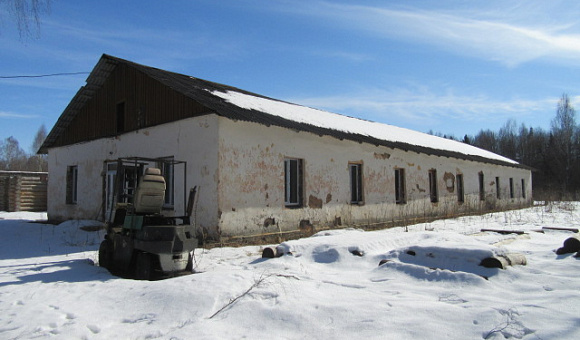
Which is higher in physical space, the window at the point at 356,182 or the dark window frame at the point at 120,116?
the dark window frame at the point at 120,116

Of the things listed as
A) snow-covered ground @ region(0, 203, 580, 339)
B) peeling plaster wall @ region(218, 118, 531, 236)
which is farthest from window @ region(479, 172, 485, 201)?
snow-covered ground @ region(0, 203, 580, 339)

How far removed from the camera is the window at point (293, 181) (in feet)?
36.6

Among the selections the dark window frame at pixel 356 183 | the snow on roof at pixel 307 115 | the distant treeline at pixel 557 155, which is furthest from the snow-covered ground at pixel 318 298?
the distant treeline at pixel 557 155

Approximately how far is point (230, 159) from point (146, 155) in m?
3.58

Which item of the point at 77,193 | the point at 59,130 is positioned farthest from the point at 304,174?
the point at 59,130

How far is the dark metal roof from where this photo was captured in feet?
31.5

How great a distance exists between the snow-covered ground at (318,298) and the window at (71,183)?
8.80 m

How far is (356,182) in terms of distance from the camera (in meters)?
13.5

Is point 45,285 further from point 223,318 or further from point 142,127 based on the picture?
point 142,127

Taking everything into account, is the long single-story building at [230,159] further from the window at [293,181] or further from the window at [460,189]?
the window at [460,189]

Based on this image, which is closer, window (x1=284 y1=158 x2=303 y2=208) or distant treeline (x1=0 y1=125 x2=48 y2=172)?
window (x1=284 y1=158 x2=303 y2=208)

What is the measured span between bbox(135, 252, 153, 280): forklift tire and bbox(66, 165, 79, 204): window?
1098 centimetres

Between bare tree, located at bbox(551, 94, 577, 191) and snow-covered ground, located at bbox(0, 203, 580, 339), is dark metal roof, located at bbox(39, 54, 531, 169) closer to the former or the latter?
snow-covered ground, located at bbox(0, 203, 580, 339)

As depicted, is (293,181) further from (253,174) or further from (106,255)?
(106,255)
